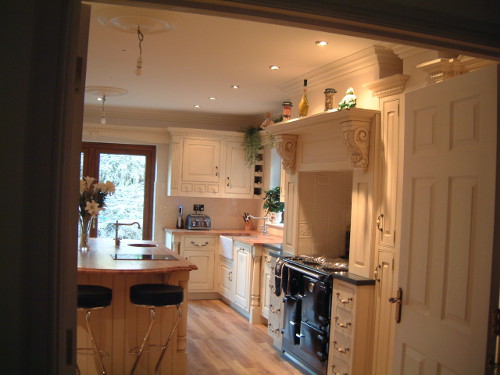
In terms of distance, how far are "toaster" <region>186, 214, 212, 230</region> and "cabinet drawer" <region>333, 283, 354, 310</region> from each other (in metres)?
3.69

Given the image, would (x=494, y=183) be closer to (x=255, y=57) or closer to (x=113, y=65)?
(x=255, y=57)

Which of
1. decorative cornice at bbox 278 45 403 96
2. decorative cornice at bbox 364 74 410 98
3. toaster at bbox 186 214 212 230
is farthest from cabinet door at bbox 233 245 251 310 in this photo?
decorative cornice at bbox 364 74 410 98

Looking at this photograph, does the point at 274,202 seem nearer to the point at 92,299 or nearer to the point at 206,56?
the point at 206,56

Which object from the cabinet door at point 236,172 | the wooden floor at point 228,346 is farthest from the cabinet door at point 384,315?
the cabinet door at point 236,172

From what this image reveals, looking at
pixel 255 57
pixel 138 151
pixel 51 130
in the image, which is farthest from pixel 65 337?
pixel 138 151

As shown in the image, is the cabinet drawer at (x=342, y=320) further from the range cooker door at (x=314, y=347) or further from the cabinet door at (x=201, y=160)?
the cabinet door at (x=201, y=160)

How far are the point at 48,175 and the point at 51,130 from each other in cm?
11

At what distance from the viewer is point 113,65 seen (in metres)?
4.63

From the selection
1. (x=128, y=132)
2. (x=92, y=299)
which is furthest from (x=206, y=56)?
(x=128, y=132)

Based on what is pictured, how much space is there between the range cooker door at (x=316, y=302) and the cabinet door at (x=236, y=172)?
10.8 ft

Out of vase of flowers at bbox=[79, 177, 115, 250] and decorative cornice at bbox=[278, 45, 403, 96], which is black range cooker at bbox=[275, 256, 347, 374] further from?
vase of flowers at bbox=[79, 177, 115, 250]

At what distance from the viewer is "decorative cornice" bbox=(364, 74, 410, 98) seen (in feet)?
11.4

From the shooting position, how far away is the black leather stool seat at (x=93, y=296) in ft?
11.1

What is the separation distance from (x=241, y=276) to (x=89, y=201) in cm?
242
